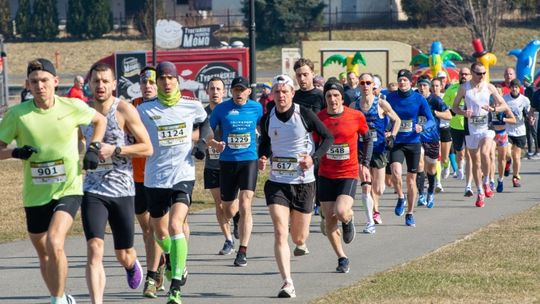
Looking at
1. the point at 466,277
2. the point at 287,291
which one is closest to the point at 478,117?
the point at 466,277

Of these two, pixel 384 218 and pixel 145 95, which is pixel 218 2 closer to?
pixel 384 218

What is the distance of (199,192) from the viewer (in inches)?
808

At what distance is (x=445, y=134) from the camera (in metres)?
21.3

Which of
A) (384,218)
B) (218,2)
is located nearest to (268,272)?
(384,218)

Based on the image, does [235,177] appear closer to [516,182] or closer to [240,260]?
[240,260]

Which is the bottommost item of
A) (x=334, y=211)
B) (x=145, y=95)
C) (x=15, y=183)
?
(x=15, y=183)

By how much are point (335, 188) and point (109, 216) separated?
10.6 feet

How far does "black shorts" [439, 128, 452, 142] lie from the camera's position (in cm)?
2125

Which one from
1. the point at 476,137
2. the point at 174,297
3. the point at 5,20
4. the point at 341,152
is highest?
the point at 341,152

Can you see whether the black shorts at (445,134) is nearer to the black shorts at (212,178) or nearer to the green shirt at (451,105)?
the green shirt at (451,105)

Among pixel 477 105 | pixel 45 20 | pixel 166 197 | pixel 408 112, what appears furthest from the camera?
pixel 45 20

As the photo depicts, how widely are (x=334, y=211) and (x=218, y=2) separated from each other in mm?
65674

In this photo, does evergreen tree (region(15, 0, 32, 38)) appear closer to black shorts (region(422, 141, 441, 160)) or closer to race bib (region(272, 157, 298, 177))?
black shorts (region(422, 141, 441, 160))

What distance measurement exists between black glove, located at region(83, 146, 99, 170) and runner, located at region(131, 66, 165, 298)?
201 centimetres
